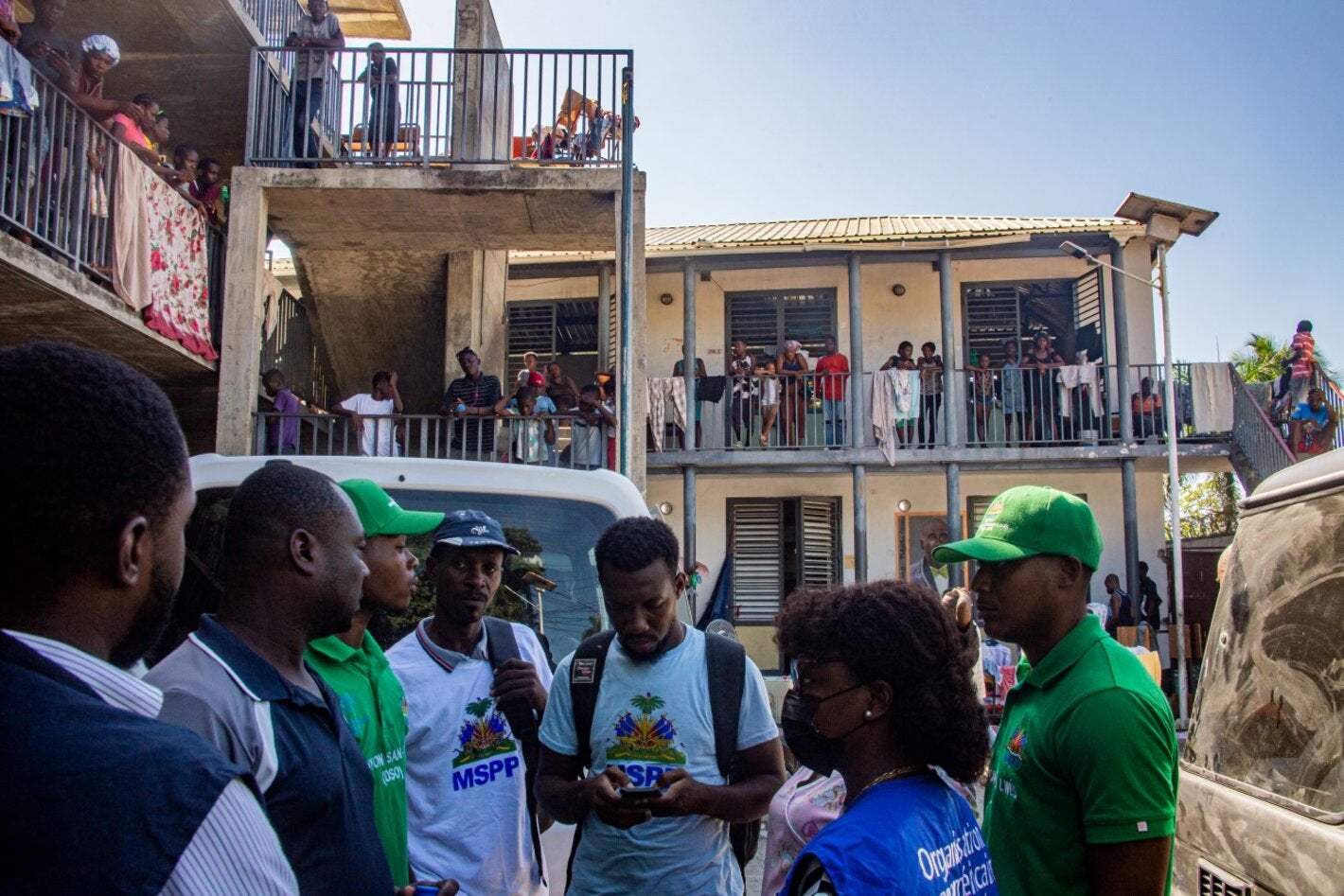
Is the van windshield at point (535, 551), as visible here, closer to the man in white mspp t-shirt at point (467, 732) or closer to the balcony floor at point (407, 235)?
the man in white mspp t-shirt at point (467, 732)

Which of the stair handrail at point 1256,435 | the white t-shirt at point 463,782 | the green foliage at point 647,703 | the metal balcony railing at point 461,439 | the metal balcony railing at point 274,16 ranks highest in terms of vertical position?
the metal balcony railing at point 274,16

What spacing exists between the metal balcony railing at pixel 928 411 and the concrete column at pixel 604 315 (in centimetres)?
78

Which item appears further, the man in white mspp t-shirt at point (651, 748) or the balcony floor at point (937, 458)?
the balcony floor at point (937, 458)

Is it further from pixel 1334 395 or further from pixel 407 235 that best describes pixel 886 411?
pixel 407 235

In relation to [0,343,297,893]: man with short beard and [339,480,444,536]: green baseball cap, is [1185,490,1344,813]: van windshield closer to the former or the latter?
[339,480,444,536]: green baseball cap

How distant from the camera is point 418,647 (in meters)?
3.09

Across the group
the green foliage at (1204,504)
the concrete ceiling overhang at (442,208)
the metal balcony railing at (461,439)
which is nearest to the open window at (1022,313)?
the concrete ceiling overhang at (442,208)

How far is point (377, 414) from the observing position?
997 centimetres

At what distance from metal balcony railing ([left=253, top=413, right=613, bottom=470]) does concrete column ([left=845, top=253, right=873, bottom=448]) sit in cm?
533

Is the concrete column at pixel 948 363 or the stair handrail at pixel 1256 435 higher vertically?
the concrete column at pixel 948 363

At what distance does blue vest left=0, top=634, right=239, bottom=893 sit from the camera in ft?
3.19

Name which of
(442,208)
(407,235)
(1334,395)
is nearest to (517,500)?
(442,208)

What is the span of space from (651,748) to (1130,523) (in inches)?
526

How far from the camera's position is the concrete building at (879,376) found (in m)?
14.9
